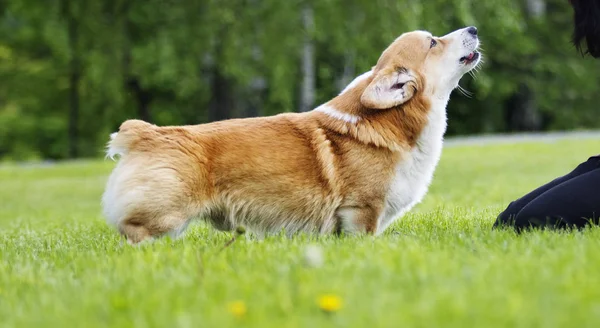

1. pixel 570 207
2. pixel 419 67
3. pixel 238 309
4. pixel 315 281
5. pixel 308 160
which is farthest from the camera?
pixel 419 67

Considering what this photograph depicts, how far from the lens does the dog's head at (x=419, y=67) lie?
14.4 feet

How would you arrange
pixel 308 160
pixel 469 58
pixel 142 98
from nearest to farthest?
pixel 308 160 < pixel 469 58 < pixel 142 98

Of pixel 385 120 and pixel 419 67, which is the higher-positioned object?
pixel 419 67

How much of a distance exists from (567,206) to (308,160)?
4.83ft

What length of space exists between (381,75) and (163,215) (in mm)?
1502

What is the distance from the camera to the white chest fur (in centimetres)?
438

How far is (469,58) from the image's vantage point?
4.60 m

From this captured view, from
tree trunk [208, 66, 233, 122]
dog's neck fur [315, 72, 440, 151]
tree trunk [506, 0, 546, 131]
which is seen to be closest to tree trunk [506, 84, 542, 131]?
tree trunk [506, 0, 546, 131]

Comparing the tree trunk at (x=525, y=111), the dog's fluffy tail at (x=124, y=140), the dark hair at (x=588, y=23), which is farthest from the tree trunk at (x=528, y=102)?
the dog's fluffy tail at (x=124, y=140)

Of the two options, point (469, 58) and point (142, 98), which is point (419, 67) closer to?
point (469, 58)

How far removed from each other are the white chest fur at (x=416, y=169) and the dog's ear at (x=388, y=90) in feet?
0.73

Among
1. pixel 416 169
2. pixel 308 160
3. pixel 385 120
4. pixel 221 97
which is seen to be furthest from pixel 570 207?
pixel 221 97

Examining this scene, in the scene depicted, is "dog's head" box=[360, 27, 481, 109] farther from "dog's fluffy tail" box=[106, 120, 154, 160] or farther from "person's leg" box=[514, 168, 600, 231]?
"dog's fluffy tail" box=[106, 120, 154, 160]

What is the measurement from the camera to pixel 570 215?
4086mm
